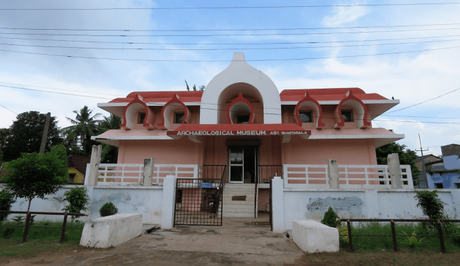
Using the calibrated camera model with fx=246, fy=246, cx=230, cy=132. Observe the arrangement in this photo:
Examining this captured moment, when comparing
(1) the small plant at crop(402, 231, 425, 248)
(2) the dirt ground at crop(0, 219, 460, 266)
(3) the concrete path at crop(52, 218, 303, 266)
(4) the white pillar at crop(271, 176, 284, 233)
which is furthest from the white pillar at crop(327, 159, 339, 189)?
(2) the dirt ground at crop(0, 219, 460, 266)

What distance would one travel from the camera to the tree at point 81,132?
1234 inches

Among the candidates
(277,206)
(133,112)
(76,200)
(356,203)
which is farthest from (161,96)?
(356,203)

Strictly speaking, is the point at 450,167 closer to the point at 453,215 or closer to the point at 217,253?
the point at 453,215

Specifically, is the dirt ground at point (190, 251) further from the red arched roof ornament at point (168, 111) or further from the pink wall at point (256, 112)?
the pink wall at point (256, 112)

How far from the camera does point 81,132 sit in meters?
31.8

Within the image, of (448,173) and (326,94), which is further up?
(326,94)

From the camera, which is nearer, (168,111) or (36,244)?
(36,244)

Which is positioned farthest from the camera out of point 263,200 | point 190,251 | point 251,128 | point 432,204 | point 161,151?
point 161,151

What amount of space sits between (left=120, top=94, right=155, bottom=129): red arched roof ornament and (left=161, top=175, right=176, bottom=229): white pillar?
607 centimetres

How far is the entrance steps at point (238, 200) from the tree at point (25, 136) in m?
31.7

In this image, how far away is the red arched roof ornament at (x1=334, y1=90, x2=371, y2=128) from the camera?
42.3 feet

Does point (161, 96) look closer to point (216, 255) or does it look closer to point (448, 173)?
point (216, 255)

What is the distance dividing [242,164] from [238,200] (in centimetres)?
284

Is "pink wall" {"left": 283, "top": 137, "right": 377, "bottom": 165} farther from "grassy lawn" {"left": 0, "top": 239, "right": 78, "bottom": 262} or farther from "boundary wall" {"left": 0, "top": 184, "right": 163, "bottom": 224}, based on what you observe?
"grassy lawn" {"left": 0, "top": 239, "right": 78, "bottom": 262}
